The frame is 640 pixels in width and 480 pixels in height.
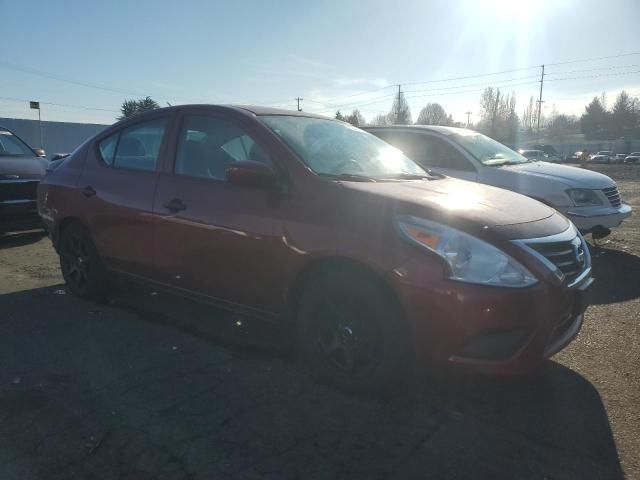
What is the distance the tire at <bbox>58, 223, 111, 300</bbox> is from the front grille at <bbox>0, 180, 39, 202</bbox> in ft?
9.71

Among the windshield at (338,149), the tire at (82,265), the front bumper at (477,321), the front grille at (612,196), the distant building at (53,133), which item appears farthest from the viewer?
the distant building at (53,133)

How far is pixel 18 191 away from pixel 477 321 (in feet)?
23.5

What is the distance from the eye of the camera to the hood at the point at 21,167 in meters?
7.58

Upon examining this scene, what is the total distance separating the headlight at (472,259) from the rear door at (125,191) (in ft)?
7.50

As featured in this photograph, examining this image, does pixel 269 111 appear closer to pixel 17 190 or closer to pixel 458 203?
pixel 458 203

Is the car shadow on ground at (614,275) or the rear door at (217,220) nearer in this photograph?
the rear door at (217,220)

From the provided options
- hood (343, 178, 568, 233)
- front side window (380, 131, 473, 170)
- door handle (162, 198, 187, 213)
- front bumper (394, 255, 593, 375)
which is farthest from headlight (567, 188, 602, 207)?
door handle (162, 198, 187, 213)

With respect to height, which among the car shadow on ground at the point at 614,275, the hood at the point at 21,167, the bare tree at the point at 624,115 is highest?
the bare tree at the point at 624,115

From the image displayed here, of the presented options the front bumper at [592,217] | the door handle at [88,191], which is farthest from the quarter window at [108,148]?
the front bumper at [592,217]

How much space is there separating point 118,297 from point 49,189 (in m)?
1.24

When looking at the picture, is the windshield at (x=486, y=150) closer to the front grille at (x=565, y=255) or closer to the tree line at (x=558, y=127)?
the front grille at (x=565, y=255)

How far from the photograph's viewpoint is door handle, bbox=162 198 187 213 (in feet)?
12.6

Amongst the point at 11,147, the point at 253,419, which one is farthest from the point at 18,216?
the point at 253,419

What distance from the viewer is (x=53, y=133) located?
141 feet
